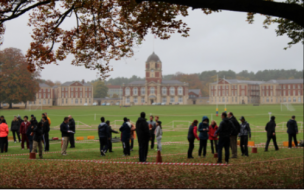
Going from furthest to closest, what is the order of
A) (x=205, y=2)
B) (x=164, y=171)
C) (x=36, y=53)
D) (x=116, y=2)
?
(x=36, y=53) → (x=116, y=2) → (x=164, y=171) → (x=205, y=2)

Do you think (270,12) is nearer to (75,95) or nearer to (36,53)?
(36,53)

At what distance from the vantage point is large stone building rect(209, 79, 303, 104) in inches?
4767

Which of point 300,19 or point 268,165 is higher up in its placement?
point 300,19

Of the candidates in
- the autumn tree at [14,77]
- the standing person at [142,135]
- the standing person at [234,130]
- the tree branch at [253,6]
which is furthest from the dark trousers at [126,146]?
the autumn tree at [14,77]

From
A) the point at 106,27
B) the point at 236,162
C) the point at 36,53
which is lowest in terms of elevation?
the point at 236,162

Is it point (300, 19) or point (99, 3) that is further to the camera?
point (99, 3)

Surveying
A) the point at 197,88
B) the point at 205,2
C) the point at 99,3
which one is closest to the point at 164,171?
the point at 205,2

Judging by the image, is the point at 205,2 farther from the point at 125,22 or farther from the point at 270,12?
the point at 125,22

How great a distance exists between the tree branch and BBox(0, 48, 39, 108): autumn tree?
65.1m

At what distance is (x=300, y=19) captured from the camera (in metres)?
6.91

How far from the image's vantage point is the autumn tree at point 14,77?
66.7 meters

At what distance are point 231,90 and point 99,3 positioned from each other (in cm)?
11580

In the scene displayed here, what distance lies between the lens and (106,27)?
11.0 metres

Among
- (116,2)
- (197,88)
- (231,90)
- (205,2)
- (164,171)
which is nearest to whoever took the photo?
(205,2)
